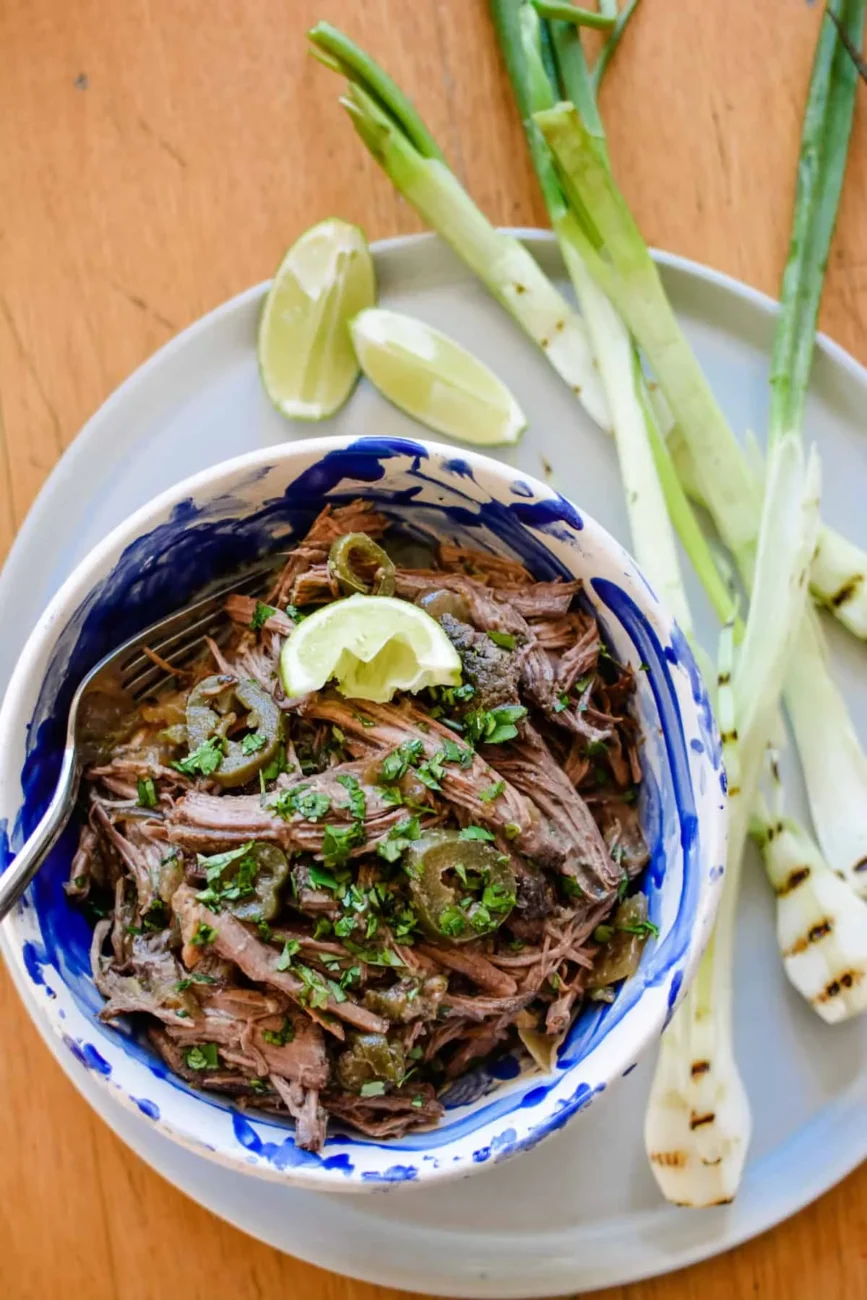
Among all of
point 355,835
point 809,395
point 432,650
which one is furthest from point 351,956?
point 809,395

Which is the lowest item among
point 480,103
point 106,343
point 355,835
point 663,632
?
point 355,835

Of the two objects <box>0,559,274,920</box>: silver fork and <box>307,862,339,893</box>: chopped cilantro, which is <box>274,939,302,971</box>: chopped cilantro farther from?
<box>0,559,274,920</box>: silver fork

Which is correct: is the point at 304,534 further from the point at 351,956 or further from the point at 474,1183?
the point at 474,1183

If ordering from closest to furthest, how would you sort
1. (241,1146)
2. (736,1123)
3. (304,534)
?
1. (241,1146)
2. (304,534)
3. (736,1123)

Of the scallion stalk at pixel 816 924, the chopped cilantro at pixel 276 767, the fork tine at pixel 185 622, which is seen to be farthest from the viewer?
the scallion stalk at pixel 816 924

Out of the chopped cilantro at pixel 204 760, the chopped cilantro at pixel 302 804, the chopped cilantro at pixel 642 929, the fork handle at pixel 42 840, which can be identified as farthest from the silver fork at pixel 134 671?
the chopped cilantro at pixel 642 929

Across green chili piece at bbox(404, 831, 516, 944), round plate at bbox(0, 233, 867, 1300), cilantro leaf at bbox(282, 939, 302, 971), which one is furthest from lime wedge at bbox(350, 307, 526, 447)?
cilantro leaf at bbox(282, 939, 302, 971)

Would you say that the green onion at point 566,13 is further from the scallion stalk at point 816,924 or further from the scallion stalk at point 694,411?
the scallion stalk at point 816,924
